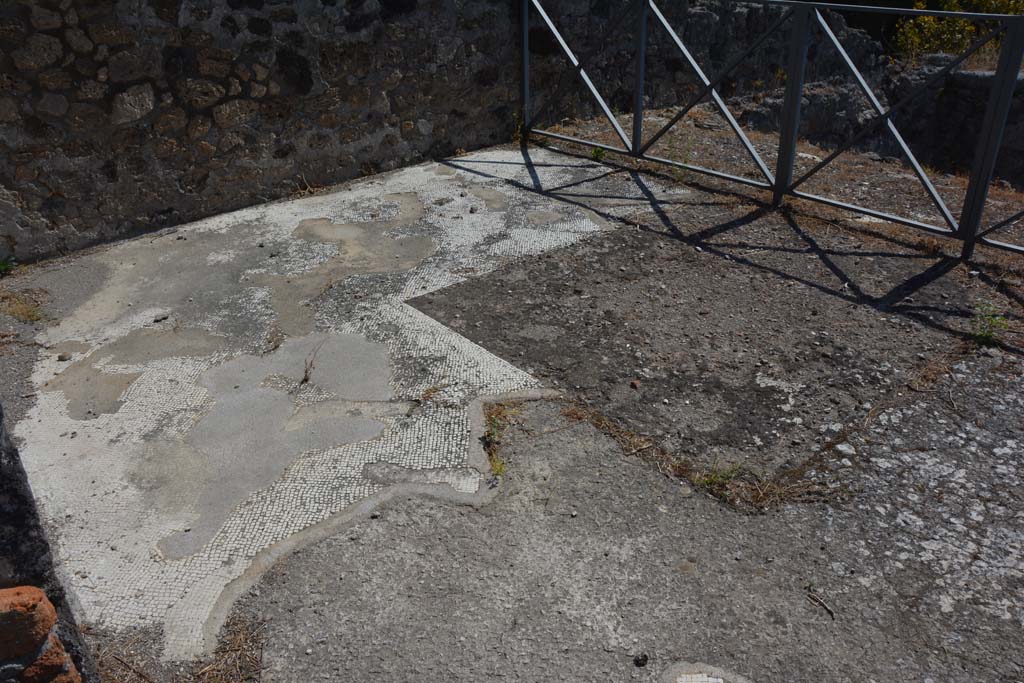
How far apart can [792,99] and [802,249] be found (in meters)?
0.94

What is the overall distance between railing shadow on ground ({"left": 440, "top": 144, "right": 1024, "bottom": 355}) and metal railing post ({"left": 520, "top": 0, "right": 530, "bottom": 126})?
75 cm

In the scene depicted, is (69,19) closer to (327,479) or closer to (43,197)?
(43,197)

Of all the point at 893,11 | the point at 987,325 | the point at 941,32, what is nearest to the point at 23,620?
the point at 987,325

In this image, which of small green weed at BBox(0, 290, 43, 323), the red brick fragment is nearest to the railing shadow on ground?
small green weed at BBox(0, 290, 43, 323)

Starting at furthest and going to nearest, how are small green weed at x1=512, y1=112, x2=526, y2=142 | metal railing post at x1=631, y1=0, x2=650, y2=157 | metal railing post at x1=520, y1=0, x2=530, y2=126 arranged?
small green weed at x1=512, y1=112, x2=526, y2=142 → metal railing post at x1=520, y1=0, x2=530, y2=126 → metal railing post at x1=631, y1=0, x2=650, y2=157

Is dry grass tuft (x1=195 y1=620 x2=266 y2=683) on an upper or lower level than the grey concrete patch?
lower

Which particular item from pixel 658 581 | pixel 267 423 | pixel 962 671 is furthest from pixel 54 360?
pixel 962 671

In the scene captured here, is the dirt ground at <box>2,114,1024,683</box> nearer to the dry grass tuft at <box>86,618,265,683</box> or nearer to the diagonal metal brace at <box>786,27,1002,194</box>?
the dry grass tuft at <box>86,618,265,683</box>

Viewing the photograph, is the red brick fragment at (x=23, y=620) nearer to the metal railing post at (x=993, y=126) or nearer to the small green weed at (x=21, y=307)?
the small green weed at (x=21, y=307)

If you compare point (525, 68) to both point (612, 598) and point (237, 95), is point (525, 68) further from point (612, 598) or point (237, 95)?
point (612, 598)

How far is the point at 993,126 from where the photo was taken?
3.79m

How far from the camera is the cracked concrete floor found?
2.37 metres

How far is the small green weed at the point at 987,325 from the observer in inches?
131

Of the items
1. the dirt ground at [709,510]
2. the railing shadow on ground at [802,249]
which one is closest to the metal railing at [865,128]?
the railing shadow on ground at [802,249]
